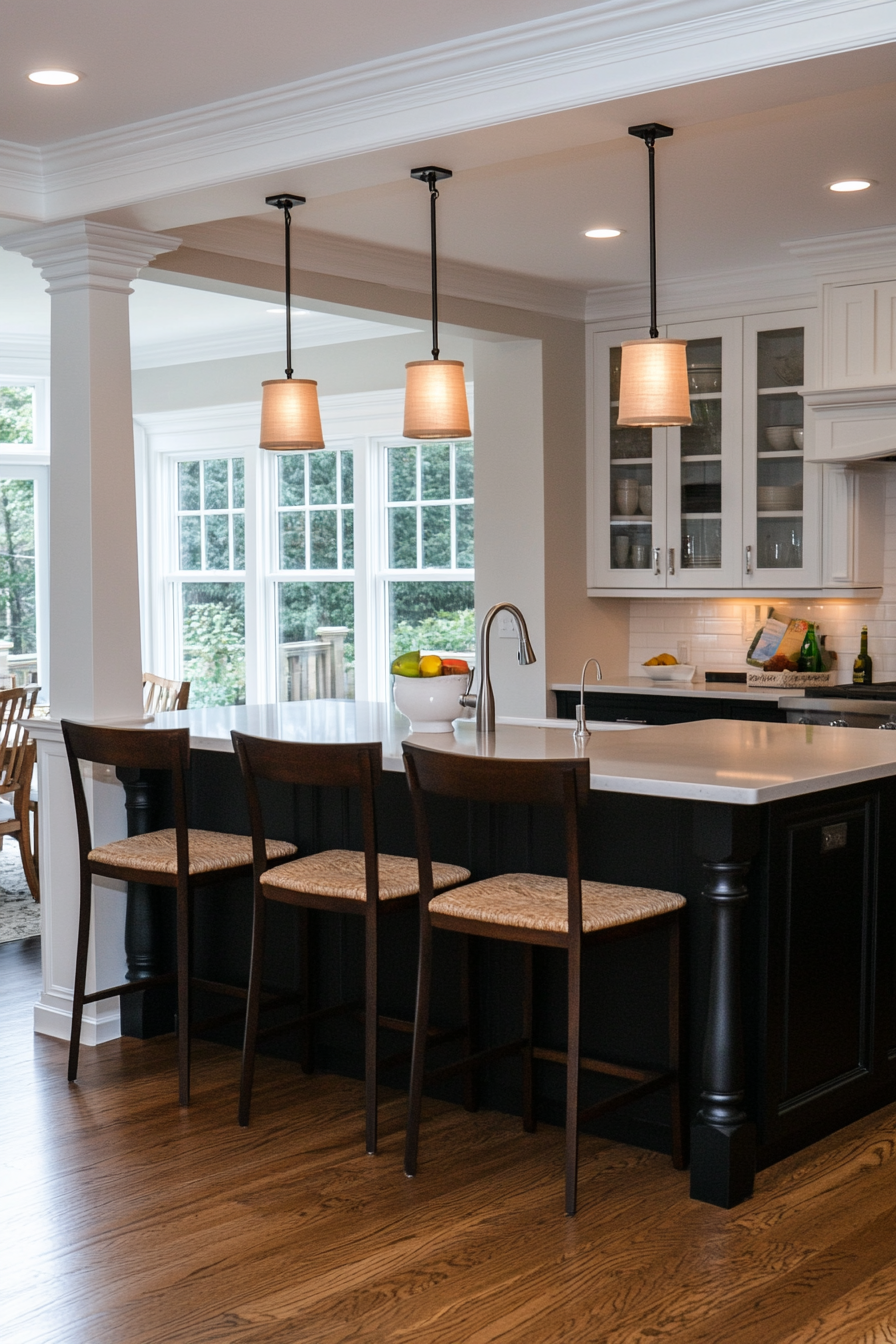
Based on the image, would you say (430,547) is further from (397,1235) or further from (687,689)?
(397,1235)

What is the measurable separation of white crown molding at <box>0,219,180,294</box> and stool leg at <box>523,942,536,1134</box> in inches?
92.9

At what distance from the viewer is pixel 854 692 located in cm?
544

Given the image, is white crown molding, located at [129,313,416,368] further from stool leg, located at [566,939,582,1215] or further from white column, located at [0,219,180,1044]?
stool leg, located at [566,939,582,1215]

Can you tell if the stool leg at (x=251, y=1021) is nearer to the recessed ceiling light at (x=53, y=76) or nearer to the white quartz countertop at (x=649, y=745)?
the white quartz countertop at (x=649, y=745)

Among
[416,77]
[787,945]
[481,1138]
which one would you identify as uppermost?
[416,77]

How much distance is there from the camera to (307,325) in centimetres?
735

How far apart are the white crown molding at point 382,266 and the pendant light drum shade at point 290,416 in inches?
29.6

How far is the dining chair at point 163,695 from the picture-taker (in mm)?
6637

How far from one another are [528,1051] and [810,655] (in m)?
2.97

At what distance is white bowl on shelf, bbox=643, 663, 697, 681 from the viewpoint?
6.11 m

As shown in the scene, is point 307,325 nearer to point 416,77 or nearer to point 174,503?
point 174,503

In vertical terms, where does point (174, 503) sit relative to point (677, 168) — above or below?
below

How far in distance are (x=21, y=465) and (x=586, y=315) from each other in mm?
3847

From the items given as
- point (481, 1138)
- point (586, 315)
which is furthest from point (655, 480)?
point (481, 1138)
